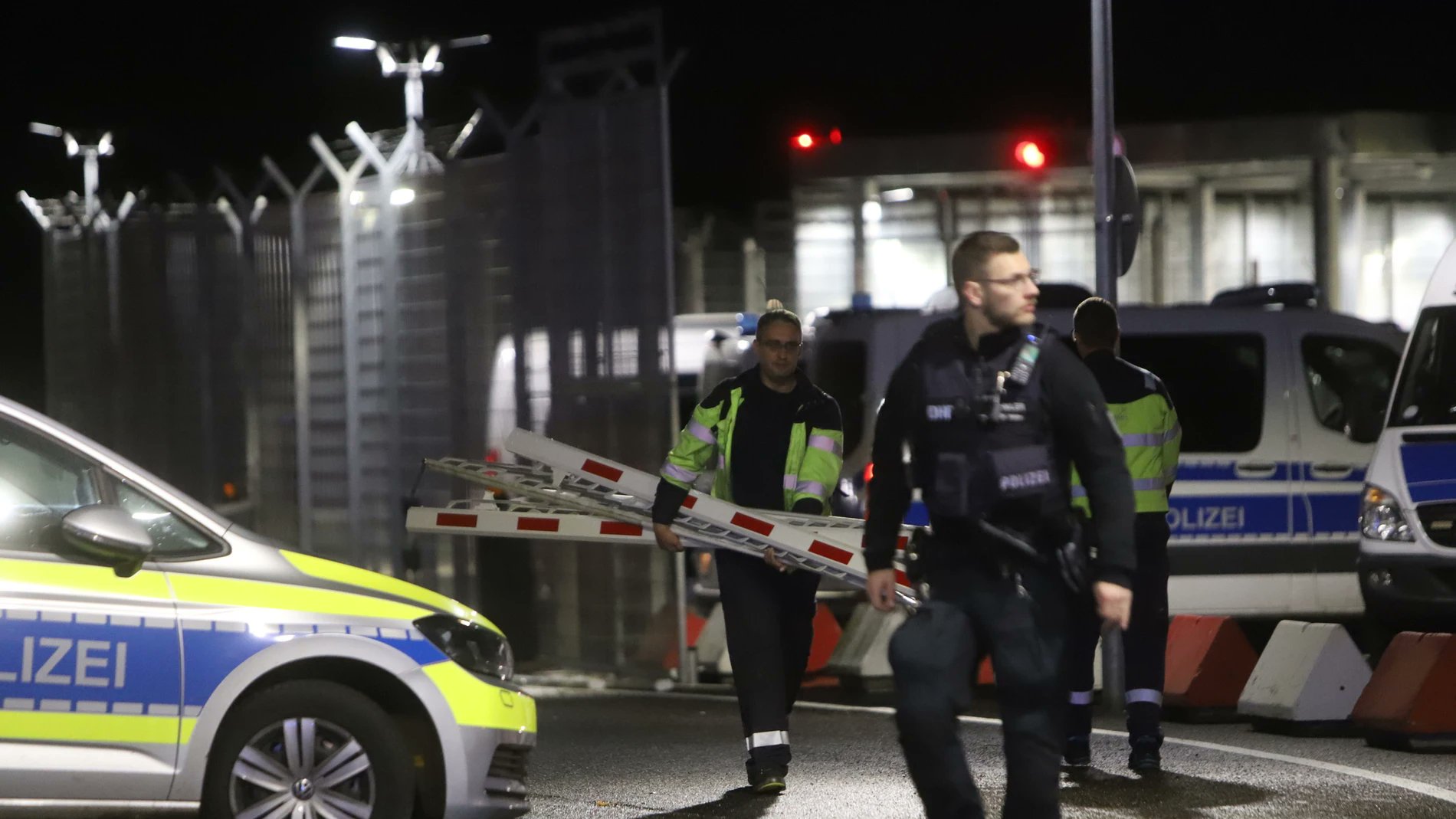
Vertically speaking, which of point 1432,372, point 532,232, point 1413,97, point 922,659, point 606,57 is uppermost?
point 1413,97

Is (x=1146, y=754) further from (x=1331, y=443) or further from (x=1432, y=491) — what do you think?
(x=1331, y=443)

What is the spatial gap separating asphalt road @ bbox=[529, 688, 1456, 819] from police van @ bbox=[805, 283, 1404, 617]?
2.37 meters

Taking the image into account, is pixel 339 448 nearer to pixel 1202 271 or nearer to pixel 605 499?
pixel 605 499

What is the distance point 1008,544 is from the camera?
5152 mm

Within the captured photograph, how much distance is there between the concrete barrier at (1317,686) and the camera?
900 cm

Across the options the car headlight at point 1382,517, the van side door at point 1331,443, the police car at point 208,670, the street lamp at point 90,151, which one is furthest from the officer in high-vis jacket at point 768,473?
the street lamp at point 90,151

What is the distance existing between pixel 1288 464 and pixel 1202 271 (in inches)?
538

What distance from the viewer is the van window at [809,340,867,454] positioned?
443 inches

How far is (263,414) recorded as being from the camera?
18.5 meters

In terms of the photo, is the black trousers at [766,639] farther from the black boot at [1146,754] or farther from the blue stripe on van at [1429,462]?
the blue stripe on van at [1429,462]

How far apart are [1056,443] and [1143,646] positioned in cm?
287

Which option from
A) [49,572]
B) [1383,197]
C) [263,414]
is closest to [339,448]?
[263,414]

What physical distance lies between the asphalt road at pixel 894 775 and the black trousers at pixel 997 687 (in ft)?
6.10

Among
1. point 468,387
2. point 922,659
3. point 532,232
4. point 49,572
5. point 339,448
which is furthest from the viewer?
point 339,448
